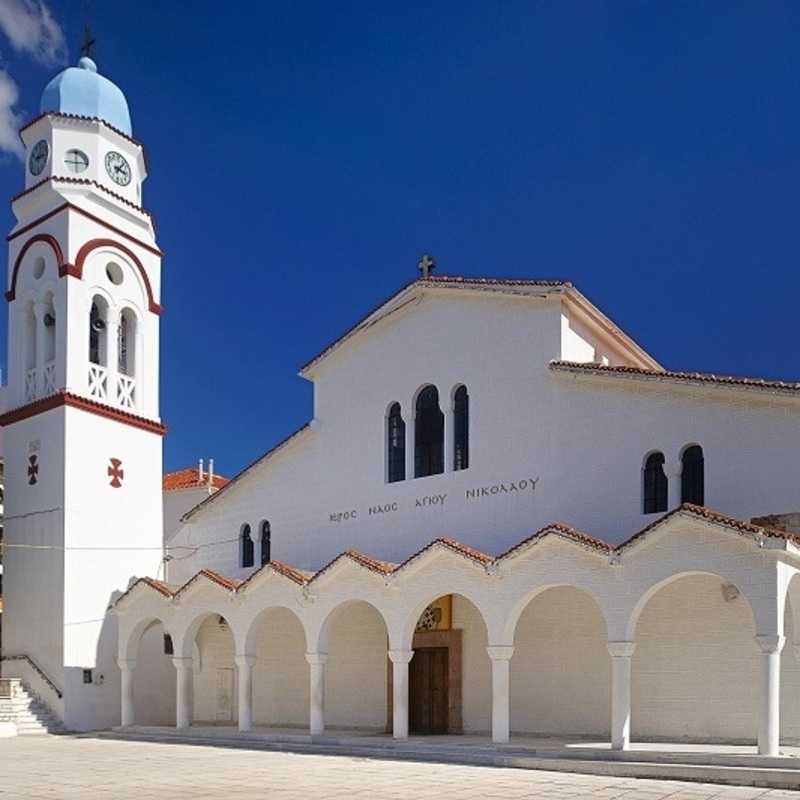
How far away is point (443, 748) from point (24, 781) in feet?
23.2

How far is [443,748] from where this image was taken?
19.1 m

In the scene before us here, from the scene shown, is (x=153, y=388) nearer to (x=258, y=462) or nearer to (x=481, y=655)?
(x=258, y=462)

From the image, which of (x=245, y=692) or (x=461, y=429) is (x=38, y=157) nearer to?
(x=461, y=429)

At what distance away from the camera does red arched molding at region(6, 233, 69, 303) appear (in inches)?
1061

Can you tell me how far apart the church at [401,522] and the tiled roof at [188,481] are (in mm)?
A: 8135

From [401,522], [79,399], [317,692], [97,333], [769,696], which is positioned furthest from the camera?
[97,333]

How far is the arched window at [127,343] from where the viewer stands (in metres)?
28.8

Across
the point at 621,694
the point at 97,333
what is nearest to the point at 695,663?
the point at 621,694

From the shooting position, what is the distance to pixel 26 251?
92.5 feet

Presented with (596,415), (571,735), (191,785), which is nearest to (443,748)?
(571,735)

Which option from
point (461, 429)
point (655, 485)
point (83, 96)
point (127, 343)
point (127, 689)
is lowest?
point (127, 689)

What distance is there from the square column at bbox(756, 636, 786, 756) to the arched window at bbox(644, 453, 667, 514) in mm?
4035

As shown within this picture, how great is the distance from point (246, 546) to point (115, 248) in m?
8.66

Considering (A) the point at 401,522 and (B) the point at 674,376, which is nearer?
(B) the point at 674,376
